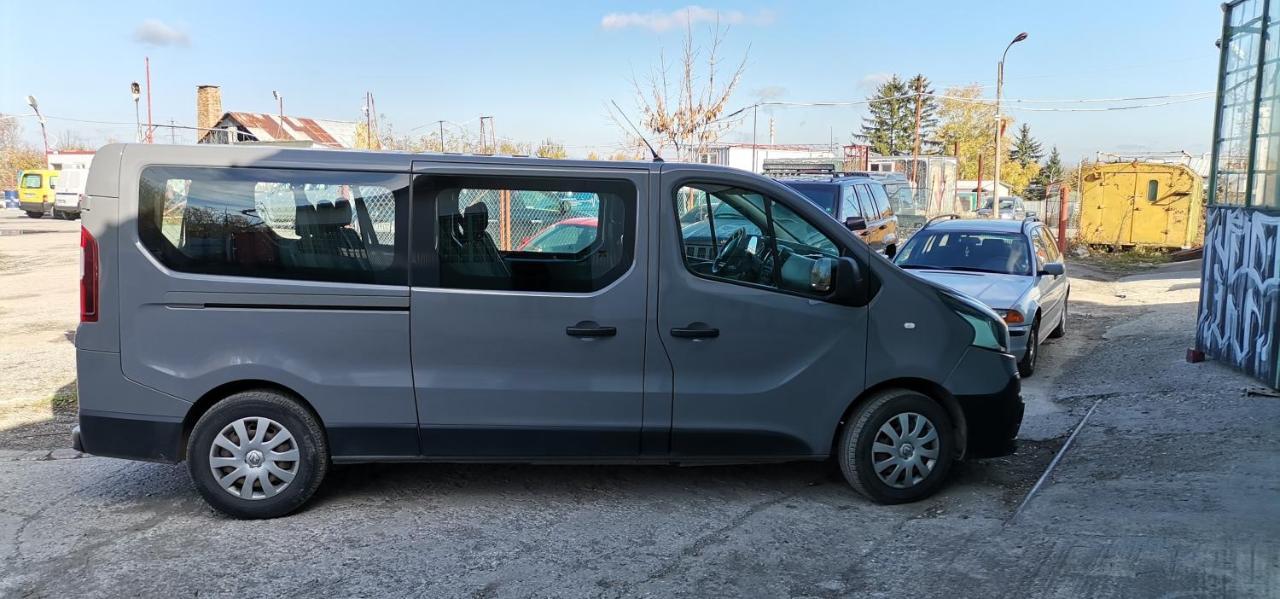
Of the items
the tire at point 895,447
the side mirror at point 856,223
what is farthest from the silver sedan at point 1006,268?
the tire at point 895,447

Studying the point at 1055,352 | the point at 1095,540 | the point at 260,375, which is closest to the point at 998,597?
the point at 1095,540

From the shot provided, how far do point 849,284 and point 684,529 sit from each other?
1.57 m

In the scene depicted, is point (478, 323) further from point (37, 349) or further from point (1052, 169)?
point (1052, 169)

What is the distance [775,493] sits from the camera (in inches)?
217

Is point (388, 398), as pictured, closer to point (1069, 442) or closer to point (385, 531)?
point (385, 531)

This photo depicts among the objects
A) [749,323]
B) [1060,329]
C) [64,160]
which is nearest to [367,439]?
[749,323]

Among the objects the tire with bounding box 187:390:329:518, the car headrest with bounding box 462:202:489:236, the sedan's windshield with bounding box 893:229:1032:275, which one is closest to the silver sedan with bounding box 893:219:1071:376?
the sedan's windshield with bounding box 893:229:1032:275

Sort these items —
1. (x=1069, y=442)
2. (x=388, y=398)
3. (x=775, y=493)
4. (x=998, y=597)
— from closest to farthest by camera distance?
(x=998, y=597) < (x=388, y=398) < (x=775, y=493) < (x=1069, y=442)

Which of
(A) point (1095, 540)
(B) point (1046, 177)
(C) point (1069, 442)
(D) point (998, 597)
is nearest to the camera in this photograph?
(D) point (998, 597)

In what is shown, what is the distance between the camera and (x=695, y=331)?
16.5ft

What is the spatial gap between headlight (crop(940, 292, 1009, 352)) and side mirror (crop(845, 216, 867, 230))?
7.56m

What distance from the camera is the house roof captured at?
42.0m

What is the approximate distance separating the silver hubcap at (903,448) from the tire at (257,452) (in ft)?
10.0

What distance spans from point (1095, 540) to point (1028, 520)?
15.9 inches
